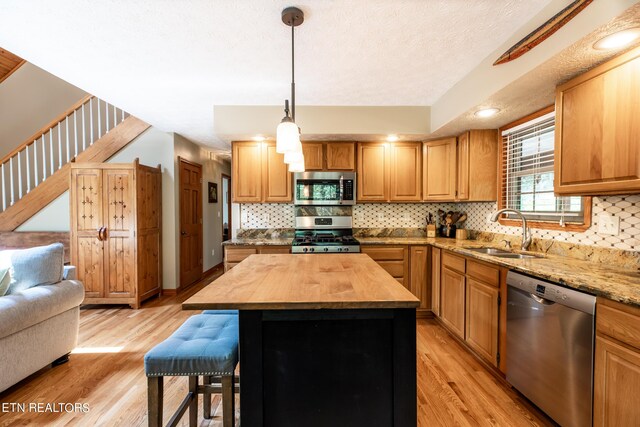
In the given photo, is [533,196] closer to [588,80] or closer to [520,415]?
[588,80]

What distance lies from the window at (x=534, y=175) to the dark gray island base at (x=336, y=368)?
2.01 metres

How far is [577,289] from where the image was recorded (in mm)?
1494

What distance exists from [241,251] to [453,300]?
242 centimetres

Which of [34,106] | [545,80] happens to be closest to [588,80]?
[545,80]

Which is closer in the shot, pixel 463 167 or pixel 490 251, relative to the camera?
pixel 490 251

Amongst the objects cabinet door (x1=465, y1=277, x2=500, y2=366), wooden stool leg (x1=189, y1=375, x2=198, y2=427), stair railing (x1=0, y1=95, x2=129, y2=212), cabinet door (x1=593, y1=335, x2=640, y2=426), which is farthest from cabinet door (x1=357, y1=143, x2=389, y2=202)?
stair railing (x1=0, y1=95, x2=129, y2=212)

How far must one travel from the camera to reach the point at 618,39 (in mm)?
1487

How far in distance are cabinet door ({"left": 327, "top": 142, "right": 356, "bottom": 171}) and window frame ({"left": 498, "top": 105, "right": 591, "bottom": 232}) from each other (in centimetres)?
168

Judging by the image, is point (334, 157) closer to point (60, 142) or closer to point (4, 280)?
point (4, 280)

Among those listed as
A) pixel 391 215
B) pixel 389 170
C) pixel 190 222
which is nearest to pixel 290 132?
pixel 389 170

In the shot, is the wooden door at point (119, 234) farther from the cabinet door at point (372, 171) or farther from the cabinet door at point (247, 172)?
the cabinet door at point (372, 171)

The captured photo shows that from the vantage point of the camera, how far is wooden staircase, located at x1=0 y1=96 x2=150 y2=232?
154 inches

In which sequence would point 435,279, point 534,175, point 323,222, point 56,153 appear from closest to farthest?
point 534,175, point 435,279, point 323,222, point 56,153

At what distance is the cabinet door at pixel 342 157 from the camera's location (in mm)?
3729
